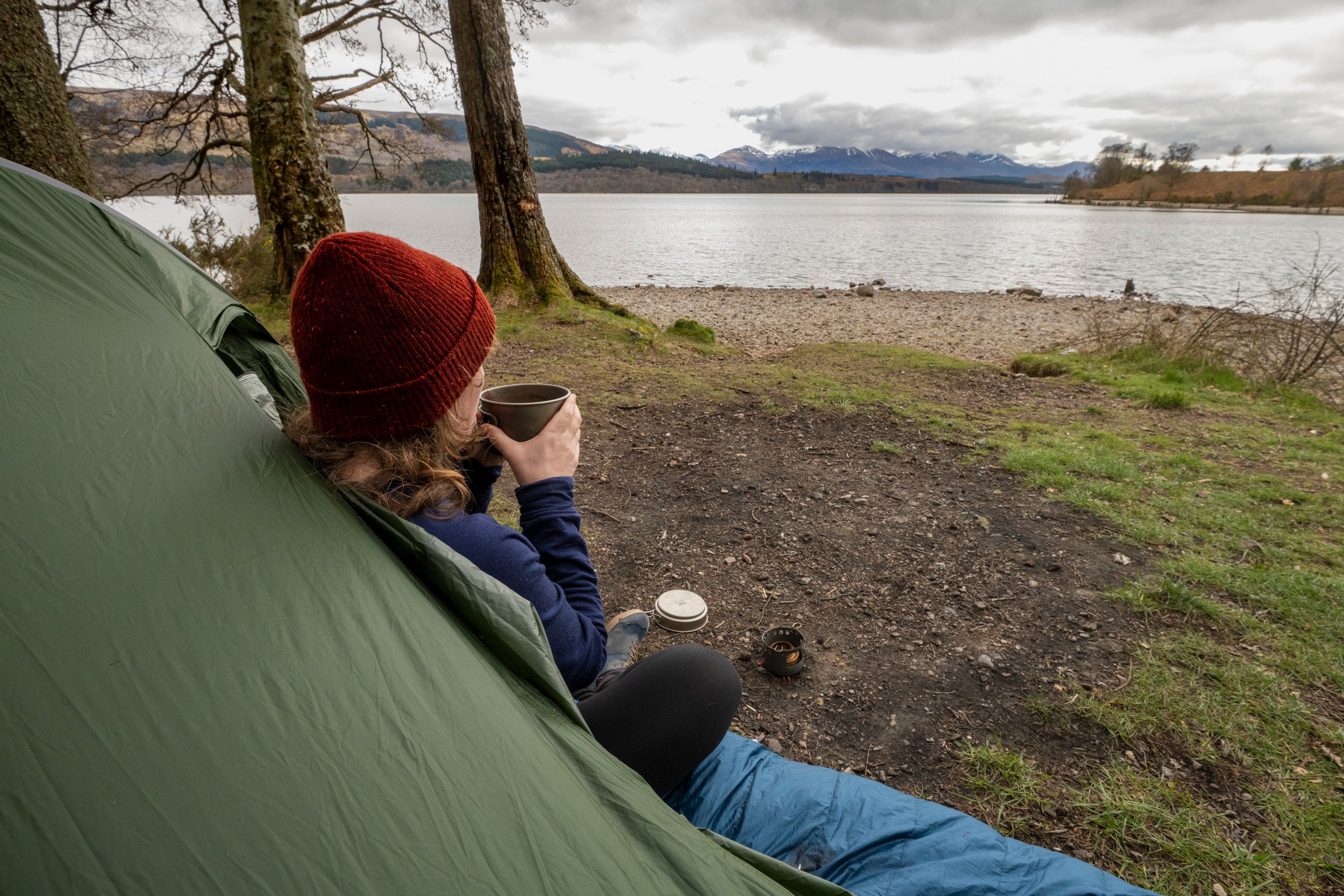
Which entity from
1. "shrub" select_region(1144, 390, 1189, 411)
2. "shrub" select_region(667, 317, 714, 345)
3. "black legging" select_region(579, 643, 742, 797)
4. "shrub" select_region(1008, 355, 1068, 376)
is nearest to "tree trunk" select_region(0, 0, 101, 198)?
"black legging" select_region(579, 643, 742, 797)

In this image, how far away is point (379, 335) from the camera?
51.1 inches

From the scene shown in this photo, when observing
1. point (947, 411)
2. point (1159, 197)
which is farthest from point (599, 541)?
point (1159, 197)

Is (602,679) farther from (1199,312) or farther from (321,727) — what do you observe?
(1199,312)

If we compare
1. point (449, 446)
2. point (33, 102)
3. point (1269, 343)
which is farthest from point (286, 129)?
point (1269, 343)

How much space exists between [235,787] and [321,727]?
0.42 ft

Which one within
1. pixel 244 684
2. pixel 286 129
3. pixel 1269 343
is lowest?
pixel 1269 343

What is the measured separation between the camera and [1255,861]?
74.2 inches

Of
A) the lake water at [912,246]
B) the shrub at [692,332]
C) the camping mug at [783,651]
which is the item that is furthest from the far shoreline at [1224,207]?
the camping mug at [783,651]

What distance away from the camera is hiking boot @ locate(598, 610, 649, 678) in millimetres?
2529

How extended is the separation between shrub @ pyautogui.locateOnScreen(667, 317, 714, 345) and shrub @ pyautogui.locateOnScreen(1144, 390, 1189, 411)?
5.02 metres

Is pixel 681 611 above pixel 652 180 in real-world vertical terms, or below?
below

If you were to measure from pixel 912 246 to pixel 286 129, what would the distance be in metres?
38.2

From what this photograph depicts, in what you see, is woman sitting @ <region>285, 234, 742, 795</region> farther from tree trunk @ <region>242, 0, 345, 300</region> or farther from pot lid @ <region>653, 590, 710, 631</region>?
tree trunk @ <region>242, 0, 345, 300</region>

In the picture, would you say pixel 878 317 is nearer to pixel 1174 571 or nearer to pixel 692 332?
pixel 692 332
